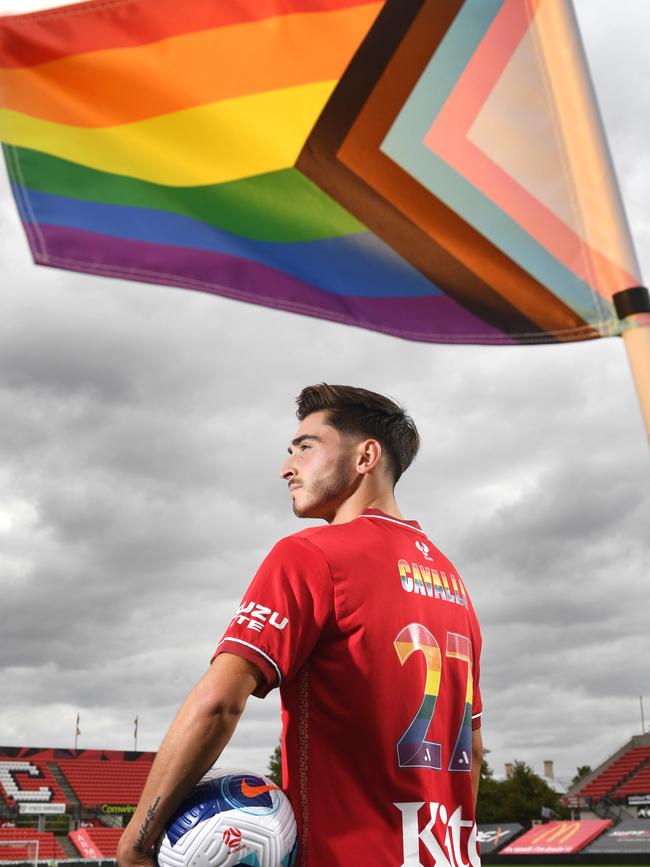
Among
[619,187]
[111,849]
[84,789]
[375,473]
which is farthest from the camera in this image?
[84,789]

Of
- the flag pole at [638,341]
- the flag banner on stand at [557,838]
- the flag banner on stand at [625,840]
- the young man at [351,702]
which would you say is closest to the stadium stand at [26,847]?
the flag banner on stand at [557,838]

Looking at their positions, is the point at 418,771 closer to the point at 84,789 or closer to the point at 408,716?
the point at 408,716

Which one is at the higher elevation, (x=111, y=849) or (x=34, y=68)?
(x=34, y=68)

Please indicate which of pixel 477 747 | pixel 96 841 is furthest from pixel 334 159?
pixel 96 841

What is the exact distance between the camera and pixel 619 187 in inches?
88.1

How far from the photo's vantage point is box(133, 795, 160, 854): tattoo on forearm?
2.35 m

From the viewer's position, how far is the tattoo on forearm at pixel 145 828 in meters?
2.35

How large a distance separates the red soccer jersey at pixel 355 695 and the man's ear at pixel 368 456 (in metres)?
0.34

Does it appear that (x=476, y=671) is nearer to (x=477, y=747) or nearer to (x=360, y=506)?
(x=477, y=747)

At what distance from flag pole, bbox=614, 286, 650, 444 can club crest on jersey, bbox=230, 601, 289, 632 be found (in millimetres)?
1044

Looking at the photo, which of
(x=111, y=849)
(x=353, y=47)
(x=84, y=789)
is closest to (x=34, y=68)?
(x=353, y=47)

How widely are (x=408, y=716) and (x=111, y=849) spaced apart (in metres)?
40.6

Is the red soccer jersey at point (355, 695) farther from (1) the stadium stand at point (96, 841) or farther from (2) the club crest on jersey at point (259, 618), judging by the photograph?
(1) the stadium stand at point (96, 841)

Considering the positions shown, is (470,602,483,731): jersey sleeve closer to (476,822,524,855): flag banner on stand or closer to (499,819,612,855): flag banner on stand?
(499,819,612,855): flag banner on stand
